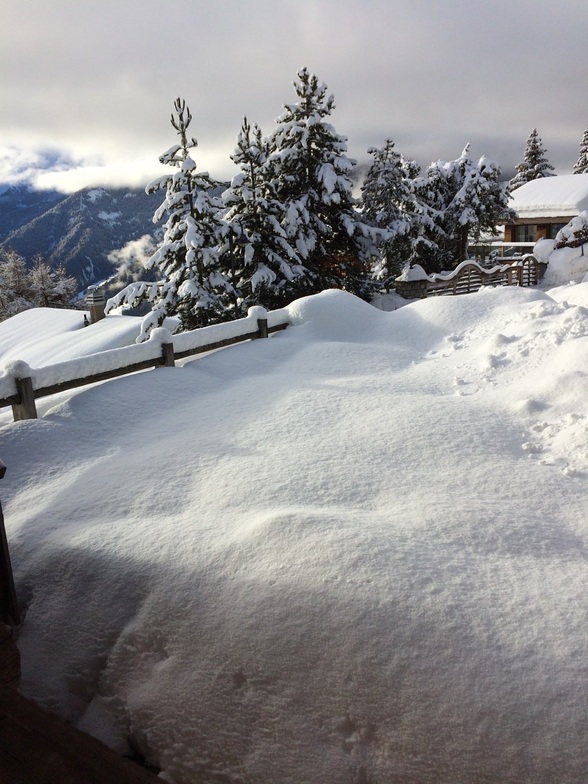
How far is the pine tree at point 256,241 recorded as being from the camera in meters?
16.8

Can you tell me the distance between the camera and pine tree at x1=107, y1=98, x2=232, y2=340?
49.5 ft

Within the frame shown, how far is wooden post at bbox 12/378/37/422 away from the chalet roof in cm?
3561

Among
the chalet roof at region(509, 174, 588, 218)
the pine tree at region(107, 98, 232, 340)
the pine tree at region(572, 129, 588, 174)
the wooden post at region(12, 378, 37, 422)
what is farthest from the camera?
the pine tree at region(572, 129, 588, 174)

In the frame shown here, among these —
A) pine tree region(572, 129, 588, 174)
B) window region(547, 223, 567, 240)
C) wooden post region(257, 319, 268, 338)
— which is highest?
pine tree region(572, 129, 588, 174)

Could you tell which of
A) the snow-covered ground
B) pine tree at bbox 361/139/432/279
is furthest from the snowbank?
the snow-covered ground

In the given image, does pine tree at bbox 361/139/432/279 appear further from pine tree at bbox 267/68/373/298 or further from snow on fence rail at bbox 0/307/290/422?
snow on fence rail at bbox 0/307/290/422

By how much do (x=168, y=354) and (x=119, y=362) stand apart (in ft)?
3.21

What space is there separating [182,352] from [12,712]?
7505mm

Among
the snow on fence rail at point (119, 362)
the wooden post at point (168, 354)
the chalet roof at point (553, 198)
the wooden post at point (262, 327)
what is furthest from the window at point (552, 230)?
the wooden post at point (168, 354)

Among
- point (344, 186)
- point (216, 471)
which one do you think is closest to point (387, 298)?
point (344, 186)

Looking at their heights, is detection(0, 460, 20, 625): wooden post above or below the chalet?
below

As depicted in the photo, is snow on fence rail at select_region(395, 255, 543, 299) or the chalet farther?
the chalet

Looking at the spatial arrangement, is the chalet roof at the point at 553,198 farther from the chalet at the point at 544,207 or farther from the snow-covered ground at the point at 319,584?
the snow-covered ground at the point at 319,584

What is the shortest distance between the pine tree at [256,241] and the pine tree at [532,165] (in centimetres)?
4122
